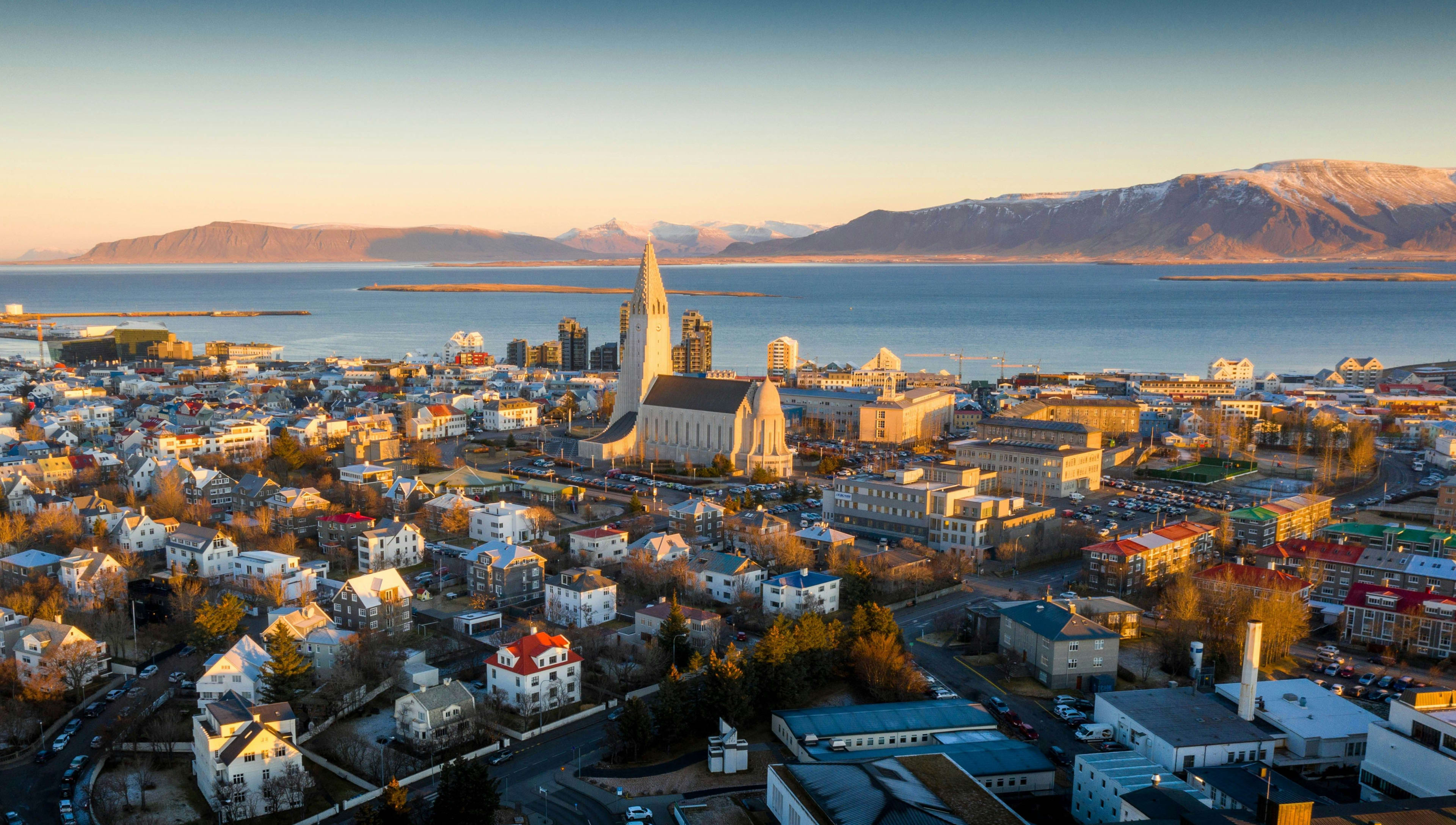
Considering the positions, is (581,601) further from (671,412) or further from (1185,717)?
(671,412)

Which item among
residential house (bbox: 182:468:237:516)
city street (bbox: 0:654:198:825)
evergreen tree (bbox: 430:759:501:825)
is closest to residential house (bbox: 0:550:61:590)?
city street (bbox: 0:654:198:825)

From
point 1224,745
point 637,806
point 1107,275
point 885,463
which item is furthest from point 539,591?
point 1107,275

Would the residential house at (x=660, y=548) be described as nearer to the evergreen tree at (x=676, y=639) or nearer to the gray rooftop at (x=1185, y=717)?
the evergreen tree at (x=676, y=639)

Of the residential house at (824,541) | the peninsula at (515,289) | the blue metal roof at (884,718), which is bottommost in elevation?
the blue metal roof at (884,718)

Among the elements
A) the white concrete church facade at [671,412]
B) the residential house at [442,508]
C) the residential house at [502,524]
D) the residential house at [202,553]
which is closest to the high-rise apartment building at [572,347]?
the white concrete church facade at [671,412]

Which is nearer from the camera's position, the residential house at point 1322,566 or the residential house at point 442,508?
the residential house at point 1322,566

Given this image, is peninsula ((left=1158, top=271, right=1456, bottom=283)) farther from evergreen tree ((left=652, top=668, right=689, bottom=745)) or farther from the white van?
evergreen tree ((left=652, top=668, right=689, bottom=745))

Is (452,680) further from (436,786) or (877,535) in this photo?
(877,535)
